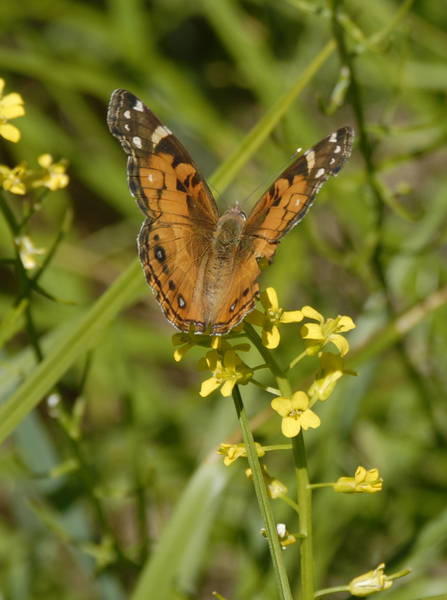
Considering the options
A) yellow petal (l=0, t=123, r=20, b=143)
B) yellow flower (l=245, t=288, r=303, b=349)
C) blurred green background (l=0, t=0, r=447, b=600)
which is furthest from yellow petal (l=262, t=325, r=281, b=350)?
yellow petal (l=0, t=123, r=20, b=143)

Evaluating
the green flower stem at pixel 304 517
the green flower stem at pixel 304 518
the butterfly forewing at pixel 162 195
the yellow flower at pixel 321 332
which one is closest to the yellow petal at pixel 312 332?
the yellow flower at pixel 321 332

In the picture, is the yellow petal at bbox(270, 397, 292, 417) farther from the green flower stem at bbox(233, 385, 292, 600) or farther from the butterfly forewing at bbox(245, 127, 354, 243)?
the butterfly forewing at bbox(245, 127, 354, 243)

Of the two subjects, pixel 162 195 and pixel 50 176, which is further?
pixel 162 195

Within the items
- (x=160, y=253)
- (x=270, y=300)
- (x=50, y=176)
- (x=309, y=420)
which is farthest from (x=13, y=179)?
(x=309, y=420)

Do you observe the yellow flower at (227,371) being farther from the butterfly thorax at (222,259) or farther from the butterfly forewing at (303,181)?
the butterfly forewing at (303,181)

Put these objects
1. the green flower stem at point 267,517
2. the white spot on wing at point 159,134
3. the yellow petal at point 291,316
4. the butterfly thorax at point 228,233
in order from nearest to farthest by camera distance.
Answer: the green flower stem at point 267,517
the yellow petal at point 291,316
the white spot on wing at point 159,134
the butterfly thorax at point 228,233

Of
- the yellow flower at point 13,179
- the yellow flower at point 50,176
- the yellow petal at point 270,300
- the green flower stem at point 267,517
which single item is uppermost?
the yellow flower at point 50,176

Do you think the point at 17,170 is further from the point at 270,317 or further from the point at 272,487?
the point at 272,487
